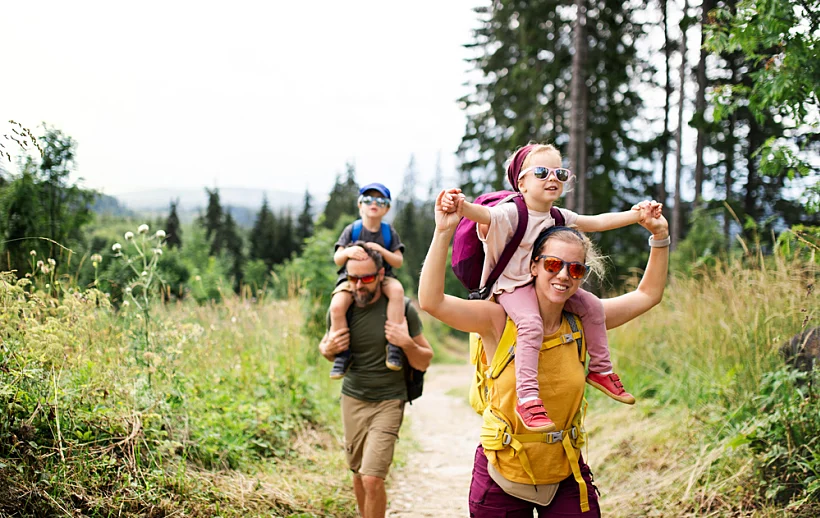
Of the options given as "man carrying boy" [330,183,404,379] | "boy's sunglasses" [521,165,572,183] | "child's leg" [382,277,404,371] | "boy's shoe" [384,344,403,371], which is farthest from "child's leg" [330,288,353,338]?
"boy's sunglasses" [521,165,572,183]

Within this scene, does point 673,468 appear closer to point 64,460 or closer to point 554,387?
point 554,387

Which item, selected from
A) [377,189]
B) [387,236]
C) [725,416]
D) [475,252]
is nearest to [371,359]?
[387,236]

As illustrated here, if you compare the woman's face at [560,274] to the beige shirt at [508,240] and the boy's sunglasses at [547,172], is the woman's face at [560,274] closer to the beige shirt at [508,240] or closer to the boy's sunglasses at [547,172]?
the beige shirt at [508,240]

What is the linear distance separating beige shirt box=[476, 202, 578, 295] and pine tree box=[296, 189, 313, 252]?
1628cm

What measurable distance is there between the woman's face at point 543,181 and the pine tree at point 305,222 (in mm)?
16303

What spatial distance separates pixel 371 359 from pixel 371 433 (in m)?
0.51

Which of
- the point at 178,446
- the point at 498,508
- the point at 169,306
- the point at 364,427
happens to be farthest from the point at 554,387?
the point at 169,306

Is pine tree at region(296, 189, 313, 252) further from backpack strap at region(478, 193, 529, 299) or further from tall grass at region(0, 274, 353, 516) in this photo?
backpack strap at region(478, 193, 529, 299)

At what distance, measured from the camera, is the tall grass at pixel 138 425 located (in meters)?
3.08

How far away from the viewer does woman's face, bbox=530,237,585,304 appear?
248 centimetres

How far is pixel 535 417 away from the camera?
2361 mm

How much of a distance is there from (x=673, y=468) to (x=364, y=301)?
2.83m

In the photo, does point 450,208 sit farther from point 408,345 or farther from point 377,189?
point 377,189

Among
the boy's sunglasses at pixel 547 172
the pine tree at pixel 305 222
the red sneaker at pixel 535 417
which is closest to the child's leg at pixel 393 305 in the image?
the red sneaker at pixel 535 417
